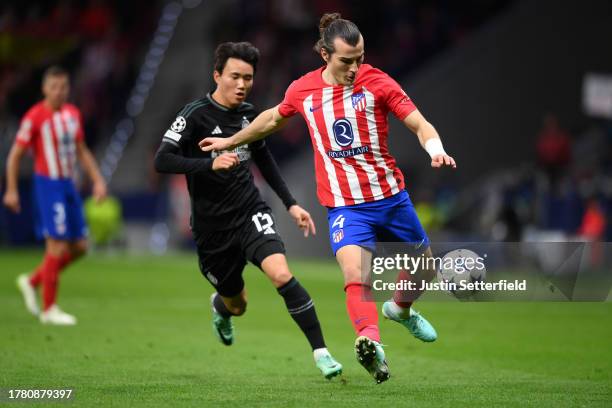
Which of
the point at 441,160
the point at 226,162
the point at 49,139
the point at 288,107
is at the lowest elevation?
the point at 49,139

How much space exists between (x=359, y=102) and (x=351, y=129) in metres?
0.18

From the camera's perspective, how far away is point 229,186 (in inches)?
326

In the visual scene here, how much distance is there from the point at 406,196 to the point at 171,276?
12336 millimetres

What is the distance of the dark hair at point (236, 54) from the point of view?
8.16m

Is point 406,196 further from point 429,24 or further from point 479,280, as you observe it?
point 429,24

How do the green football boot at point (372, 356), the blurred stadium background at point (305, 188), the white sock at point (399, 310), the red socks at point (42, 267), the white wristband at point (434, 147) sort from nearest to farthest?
the white wristband at point (434, 147)
the green football boot at point (372, 356)
the white sock at point (399, 310)
the blurred stadium background at point (305, 188)
the red socks at point (42, 267)

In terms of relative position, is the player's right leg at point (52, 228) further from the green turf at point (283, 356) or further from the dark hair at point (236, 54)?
the dark hair at point (236, 54)

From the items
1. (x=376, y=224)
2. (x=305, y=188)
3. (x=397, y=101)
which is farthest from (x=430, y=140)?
(x=305, y=188)

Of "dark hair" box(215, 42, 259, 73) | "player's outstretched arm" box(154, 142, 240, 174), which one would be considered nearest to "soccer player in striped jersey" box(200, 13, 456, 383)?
"player's outstretched arm" box(154, 142, 240, 174)

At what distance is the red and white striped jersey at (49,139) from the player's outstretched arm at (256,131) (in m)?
4.54

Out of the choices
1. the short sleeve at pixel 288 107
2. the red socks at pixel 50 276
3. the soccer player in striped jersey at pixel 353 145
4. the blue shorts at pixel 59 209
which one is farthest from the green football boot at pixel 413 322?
the red socks at pixel 50 276

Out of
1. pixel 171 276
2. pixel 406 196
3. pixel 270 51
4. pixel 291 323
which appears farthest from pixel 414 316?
pixel 270 51

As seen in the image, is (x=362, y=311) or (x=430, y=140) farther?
(x=362, y=311)

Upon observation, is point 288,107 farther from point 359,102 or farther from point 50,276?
point 50,276
